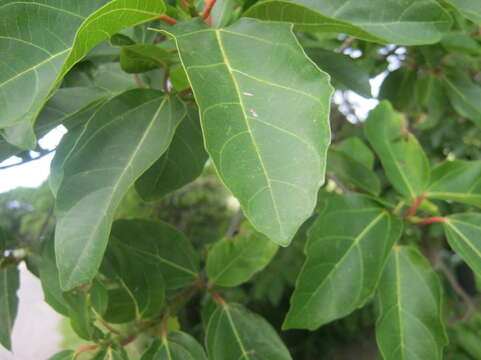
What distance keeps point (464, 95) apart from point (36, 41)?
0.88m

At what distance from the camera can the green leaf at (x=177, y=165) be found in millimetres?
688

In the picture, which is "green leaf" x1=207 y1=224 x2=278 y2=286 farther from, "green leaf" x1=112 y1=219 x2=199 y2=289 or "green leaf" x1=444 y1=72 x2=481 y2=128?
"green leaf" x1=444 y1=72 x2=481 y2=128

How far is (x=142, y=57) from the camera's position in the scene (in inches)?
21.4

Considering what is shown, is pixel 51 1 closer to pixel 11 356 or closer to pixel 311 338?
pixel 11 356

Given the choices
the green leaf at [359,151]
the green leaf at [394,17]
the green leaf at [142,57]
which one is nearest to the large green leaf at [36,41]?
the green leaf at [142,57]

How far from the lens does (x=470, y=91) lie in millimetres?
1019

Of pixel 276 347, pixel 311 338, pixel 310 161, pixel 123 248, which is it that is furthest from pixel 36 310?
pixel 311 338

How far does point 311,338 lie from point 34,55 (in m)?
2.49

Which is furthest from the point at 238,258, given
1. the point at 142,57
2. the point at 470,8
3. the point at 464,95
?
the point at 464,95

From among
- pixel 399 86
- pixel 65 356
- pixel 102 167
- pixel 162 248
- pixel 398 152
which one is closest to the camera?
pixel 102 167

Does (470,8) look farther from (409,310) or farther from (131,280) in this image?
(131,280)

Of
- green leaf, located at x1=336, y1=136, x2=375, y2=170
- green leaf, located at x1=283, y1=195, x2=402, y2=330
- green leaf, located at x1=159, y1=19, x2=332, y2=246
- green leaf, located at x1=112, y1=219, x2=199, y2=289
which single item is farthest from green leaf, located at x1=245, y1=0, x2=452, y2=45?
green leaf, located at x1=336, y1=136, x2=375, y2=170

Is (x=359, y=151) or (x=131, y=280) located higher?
(x=131, y=280)

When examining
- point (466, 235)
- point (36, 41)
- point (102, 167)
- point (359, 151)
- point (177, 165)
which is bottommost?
point (359, 151)
